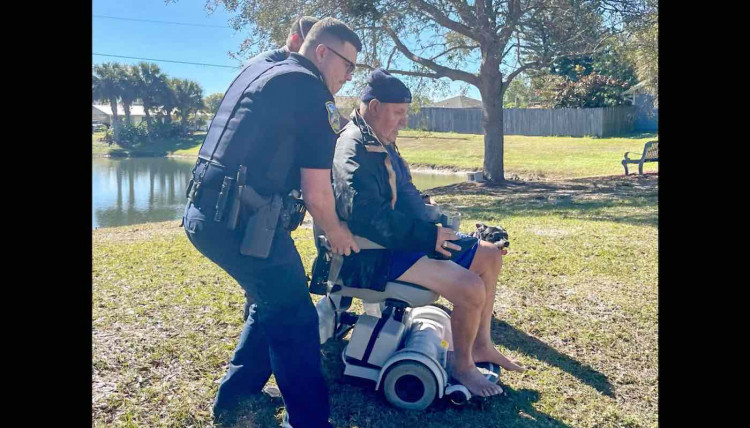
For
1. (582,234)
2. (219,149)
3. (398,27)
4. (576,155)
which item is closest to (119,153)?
(576,155)

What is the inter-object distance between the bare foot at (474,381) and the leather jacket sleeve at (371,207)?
2.42ft

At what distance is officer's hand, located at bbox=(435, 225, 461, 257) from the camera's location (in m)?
3.27

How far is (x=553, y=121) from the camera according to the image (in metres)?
39.9

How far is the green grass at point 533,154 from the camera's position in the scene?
2185cm

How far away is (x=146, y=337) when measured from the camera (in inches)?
169

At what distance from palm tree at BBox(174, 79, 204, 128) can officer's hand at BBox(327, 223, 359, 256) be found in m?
68.6

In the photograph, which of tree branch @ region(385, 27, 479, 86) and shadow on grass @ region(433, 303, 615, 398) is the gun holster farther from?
tree branch @ region(385, 27, 479, 86)

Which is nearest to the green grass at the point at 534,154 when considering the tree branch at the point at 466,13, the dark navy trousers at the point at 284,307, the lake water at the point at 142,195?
the lake water at the point at 142,195

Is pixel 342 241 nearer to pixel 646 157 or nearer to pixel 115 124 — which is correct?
pixel 646 157

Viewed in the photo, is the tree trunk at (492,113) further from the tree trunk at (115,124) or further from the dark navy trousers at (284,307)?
the tree trunk at (115,124)

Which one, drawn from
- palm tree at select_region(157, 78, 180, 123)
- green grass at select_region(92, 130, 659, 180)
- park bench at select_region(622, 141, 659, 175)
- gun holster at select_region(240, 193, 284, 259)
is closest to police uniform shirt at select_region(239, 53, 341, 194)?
gun holster at select_region(240, 193, 284, 259)
